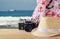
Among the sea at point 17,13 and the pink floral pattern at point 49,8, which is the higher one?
the pink floral pattern at point 49,8

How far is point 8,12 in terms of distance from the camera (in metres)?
1.09

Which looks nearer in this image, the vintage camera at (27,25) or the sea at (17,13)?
the vintage camera at (27,25)

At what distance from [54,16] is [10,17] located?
39cm

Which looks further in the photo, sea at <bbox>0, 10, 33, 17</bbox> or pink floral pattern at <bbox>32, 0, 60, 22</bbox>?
sea at <bbox>0, 10, 33, 17</bbox>

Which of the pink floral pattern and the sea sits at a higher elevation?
the pink floral pattern

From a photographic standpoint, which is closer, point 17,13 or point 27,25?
point 27,25

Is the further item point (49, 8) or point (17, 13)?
point (17, 13)

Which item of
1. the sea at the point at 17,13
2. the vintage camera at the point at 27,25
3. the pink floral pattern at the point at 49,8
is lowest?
the vintage camera at the point at 27,25

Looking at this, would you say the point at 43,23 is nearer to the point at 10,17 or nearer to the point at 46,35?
the point at 46,35

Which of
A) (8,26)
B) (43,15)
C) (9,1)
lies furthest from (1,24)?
(43,15)

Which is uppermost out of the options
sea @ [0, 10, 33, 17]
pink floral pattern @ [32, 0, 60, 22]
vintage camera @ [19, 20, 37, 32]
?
pink floral pattern @ [32, 0, 60, 22]

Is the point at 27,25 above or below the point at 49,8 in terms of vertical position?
below

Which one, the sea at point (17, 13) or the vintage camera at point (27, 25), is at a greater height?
the sea at point (17, 13)

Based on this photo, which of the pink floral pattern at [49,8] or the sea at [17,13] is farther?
the sea at [17,13]
